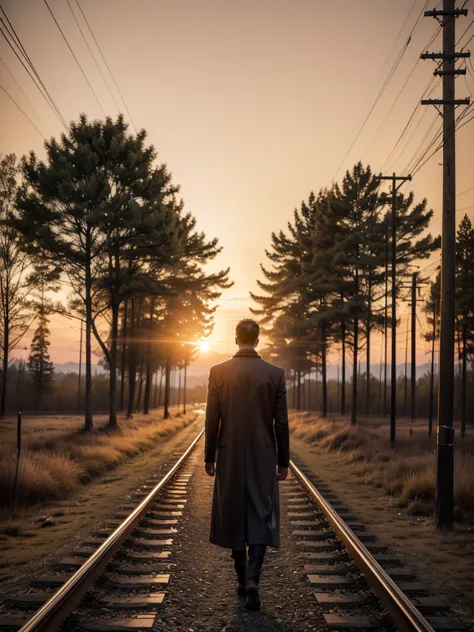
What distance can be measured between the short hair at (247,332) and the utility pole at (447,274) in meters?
5.16

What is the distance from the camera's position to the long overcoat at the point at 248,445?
5129mm

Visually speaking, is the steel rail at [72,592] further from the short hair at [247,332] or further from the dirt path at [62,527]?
the short hair at [247,332]

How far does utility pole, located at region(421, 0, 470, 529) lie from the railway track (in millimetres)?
1704

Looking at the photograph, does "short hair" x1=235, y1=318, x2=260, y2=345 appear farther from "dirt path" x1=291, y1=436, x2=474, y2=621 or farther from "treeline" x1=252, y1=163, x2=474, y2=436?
"treeline" x1=252, y1=163, x2=474, y2=436

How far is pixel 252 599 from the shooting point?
502cm

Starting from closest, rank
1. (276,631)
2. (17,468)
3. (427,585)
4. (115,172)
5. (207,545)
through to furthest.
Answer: (276,631) < (427,585) < (207,545) < (17,468) < (115,172)

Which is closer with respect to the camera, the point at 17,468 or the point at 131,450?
the point at 17,468

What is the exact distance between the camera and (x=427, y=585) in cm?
598

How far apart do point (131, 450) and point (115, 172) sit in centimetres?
1248

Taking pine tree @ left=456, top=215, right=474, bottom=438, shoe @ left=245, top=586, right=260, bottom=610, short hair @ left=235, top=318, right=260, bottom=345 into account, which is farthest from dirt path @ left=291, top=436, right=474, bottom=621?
pine tree @ left=456, top=215, right=474, bottom=438

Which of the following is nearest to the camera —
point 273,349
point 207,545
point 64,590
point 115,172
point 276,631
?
point 276,631

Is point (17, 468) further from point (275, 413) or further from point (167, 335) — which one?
point (167, 335)

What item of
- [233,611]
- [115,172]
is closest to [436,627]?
[233,611]

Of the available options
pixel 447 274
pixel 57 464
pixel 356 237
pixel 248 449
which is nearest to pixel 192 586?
pixel 248 449
